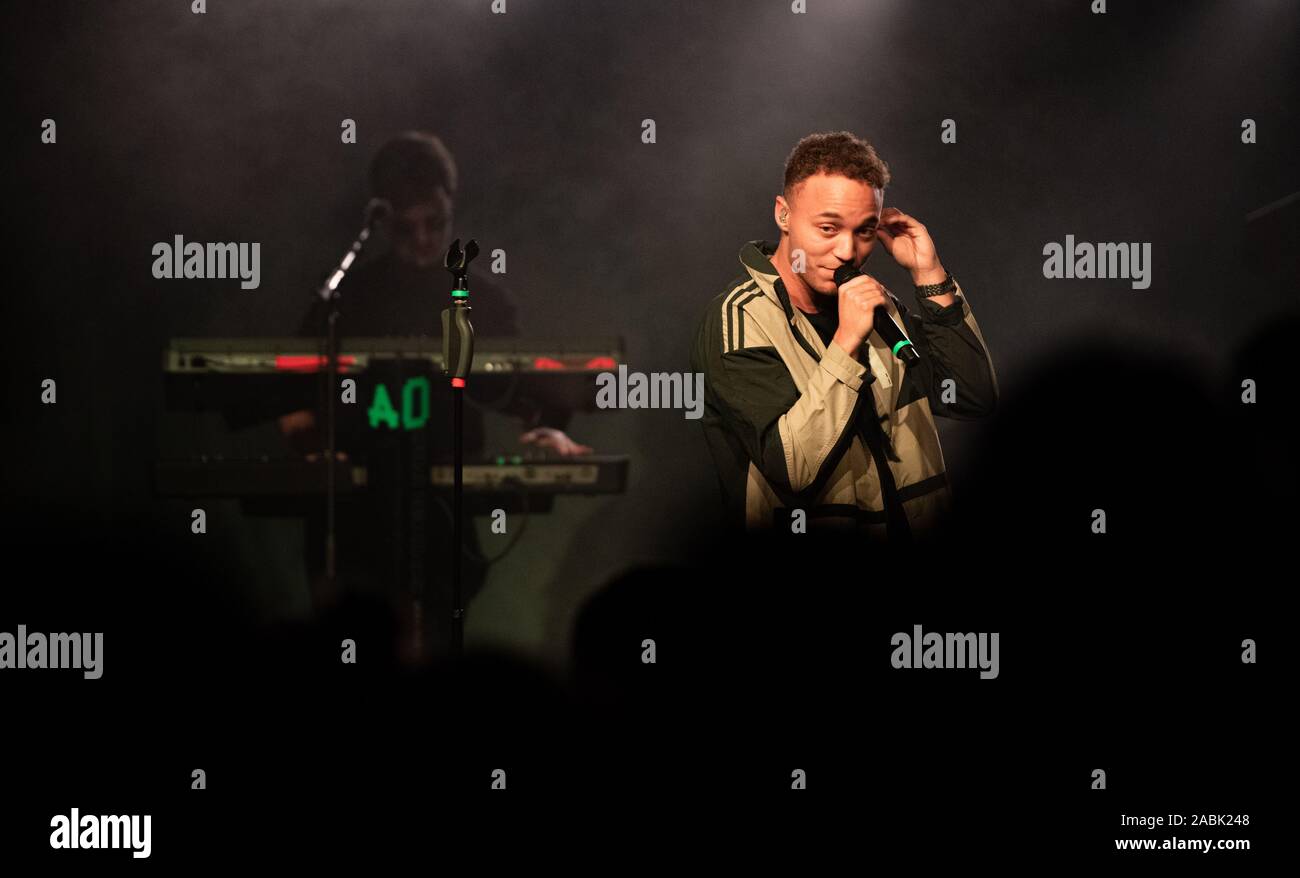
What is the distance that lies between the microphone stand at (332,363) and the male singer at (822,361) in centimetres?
103

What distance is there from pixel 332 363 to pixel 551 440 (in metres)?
0.66

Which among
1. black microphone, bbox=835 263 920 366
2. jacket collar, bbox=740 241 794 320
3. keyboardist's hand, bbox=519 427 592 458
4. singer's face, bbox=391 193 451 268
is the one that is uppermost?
singer's face, bbox=391 193 451 268

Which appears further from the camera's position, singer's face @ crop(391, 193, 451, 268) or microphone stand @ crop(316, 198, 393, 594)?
singer's face @ crop(391, 193, 451, 268)

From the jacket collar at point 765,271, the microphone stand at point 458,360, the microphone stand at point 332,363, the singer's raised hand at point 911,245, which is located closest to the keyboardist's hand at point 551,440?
the microphone stand at point 458,360

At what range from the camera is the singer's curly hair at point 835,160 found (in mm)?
3363

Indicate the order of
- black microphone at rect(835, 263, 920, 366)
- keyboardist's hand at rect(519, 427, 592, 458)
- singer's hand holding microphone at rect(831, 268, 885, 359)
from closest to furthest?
black microphone at rect(835, 263, 920, 366) → singer's hand holding microphone at rect(831, 268, 885, 359) → keyboardist's hand at rect(519, 427, 592, 458)

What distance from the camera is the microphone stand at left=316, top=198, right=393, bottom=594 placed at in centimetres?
334

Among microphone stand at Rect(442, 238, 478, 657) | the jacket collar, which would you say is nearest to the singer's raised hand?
the jacket collar

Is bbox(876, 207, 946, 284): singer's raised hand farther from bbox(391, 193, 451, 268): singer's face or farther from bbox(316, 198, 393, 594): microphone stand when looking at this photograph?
bbox(316, 198, 393, 594): microphone stand

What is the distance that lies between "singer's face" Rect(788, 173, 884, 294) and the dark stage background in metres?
0.18

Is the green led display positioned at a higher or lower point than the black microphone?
lower

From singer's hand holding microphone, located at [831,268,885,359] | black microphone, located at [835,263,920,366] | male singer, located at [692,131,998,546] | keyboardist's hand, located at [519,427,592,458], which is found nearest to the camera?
black microphone, located at [835,263,920,366]
